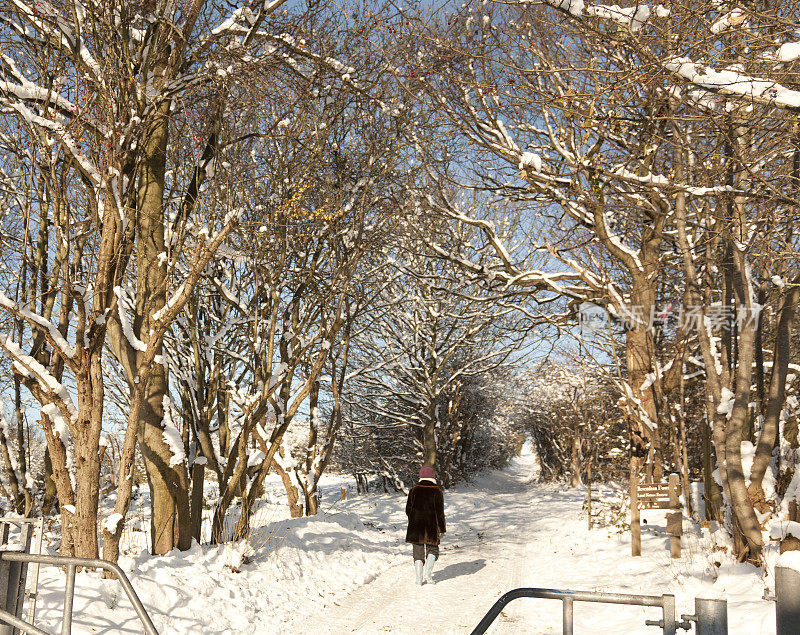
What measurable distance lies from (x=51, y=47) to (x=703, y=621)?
7031 millimetres

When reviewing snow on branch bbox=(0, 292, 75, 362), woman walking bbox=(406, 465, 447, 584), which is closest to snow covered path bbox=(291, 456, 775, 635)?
woman walking bbox=(406, 465, 447, 584)

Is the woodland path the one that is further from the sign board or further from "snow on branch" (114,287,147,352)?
"snow on branch" (114,287,147,352)

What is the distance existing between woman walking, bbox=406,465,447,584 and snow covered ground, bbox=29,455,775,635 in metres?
0.32

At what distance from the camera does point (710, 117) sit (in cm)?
433

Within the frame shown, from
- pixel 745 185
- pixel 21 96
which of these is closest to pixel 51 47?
pixel 21 96

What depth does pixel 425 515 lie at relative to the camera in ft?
31.2

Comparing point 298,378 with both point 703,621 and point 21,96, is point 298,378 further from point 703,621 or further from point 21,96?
point 703,621

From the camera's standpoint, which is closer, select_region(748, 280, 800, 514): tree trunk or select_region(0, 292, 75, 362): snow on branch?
select_region(0, 292, 75, 362): snow on branch

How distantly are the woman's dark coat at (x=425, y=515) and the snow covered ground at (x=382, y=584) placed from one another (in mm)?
680

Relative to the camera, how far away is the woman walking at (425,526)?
9.29 meters

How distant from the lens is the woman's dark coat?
938cm

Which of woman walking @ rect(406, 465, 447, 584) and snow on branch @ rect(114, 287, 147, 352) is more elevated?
snow on branch @ rect(114, 287, 147, 352)

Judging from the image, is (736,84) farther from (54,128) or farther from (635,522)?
(635,522)

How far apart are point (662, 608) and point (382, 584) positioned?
701 centimetres
